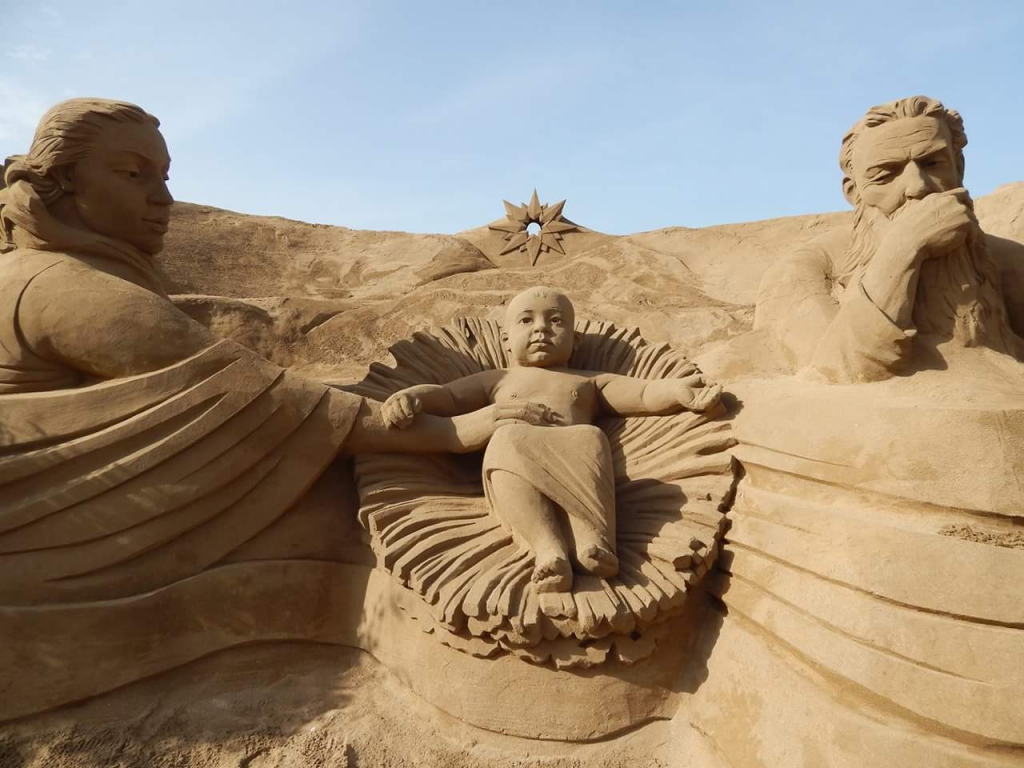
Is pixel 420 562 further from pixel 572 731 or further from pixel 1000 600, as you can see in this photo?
pixel 1000 600

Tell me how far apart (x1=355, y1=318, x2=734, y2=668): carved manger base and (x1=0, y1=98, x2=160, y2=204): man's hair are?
131cm

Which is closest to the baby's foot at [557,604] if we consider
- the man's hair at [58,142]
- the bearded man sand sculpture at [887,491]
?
the bearded man sand sculpture at [887,491]

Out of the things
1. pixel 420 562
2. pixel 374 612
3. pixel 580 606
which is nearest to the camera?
pixel 580 606

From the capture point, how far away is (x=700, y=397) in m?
2.92

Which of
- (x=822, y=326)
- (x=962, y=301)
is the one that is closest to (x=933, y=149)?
(x=962, y=301)

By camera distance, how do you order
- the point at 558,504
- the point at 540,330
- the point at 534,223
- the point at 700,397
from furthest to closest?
the point at 534,223
the point at 540,330
the point at 700,397
the point at 558,504

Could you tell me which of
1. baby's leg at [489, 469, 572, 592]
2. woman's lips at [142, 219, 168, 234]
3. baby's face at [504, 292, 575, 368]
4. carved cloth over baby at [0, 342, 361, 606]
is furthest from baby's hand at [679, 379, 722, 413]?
woman's lips at [142, 219, 168, 234]

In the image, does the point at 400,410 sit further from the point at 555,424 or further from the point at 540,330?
the point at 540,330

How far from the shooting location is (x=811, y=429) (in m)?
2.60

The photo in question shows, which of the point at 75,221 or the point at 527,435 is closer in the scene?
the point at 527,435

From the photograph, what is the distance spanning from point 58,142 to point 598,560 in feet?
7.74

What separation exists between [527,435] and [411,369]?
805 mm

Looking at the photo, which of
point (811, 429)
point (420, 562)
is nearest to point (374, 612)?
point (420, 562)

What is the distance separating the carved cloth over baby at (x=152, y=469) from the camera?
254 centimetres
